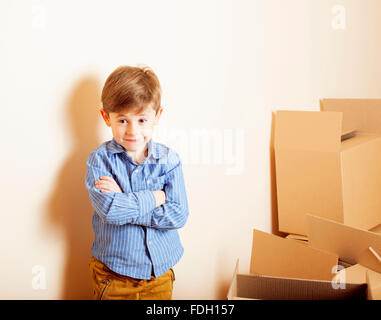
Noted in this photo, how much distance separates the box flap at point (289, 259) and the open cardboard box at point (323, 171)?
15.4 inches

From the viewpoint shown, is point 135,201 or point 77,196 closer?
point 135,201

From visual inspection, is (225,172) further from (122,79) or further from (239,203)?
(122,79)

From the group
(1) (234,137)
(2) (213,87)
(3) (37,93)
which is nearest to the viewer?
(3) (37,93)

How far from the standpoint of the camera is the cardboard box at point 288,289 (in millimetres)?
1217

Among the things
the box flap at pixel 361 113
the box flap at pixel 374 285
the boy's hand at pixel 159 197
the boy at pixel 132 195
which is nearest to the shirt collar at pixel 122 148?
the boy at pixel 132 195

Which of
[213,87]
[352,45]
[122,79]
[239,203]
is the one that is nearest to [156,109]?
[122,79]

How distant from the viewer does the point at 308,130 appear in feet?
6.27

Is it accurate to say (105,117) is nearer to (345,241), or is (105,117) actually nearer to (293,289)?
(293,289)

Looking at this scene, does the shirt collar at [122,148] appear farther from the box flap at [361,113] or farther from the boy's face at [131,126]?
the box flap at [361,113]

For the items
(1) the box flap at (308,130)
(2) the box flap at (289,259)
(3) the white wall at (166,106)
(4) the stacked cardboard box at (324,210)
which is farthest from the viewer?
(1) the box flap at (308,130)

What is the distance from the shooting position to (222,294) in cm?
181

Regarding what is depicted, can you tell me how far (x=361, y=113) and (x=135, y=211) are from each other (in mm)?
1529

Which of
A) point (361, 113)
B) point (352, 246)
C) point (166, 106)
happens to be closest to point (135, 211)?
point (166, 106)
